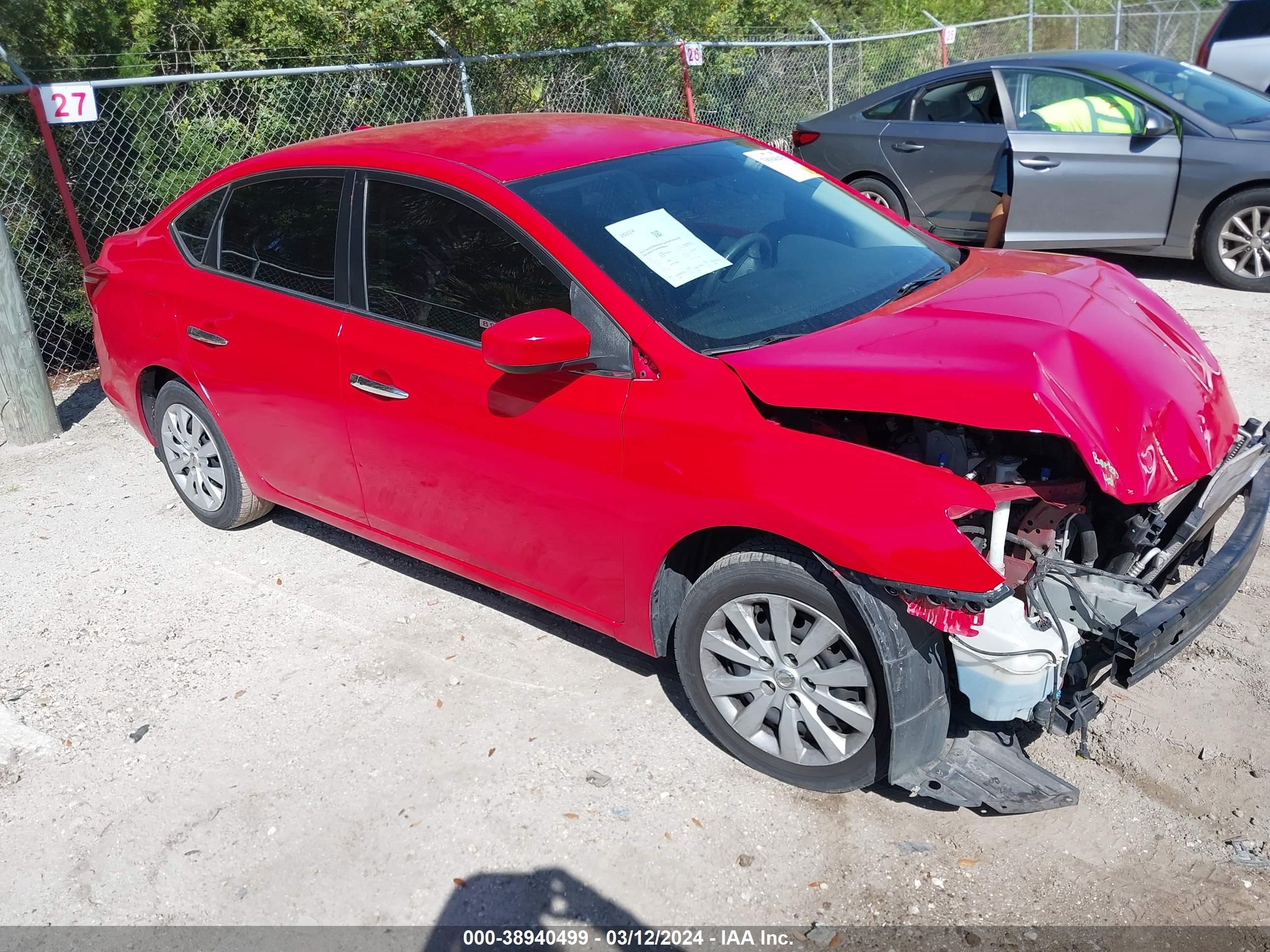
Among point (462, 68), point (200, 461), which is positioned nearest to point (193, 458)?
point (200, 461)

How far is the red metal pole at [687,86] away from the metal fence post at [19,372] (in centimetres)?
693

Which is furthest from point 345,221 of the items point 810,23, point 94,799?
point 810,23

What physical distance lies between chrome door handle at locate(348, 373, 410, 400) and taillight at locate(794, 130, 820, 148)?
6449 mm

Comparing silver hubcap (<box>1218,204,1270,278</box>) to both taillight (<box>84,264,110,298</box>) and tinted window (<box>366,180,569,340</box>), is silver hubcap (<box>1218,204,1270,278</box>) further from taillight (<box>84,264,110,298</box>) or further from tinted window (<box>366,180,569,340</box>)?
Answer: taillight (<box>84,264,110,298</box>)

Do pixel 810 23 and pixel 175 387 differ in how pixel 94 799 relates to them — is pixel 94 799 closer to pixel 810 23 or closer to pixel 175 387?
pixel 175 387

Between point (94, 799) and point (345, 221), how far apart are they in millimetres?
2132

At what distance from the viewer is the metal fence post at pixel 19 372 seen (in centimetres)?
630

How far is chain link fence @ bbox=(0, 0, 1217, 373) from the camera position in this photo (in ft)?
24.8

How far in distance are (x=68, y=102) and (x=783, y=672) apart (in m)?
6.14

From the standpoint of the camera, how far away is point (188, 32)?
9.41m

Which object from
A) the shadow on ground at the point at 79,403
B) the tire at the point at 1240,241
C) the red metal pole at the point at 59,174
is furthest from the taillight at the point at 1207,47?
the shadow on ground at the point at 79,403

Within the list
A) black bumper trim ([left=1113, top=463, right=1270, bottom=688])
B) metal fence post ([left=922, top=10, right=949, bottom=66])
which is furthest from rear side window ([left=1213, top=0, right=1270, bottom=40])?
black bumper trim ([left=1113, top=463, right=1270, bottom=688])

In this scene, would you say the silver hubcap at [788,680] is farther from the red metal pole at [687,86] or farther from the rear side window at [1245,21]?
the rear side window at [1245,21]

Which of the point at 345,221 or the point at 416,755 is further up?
the point at 345,221
